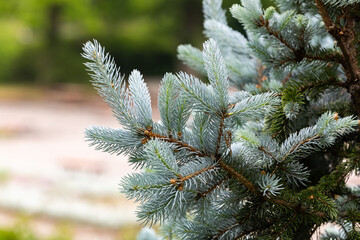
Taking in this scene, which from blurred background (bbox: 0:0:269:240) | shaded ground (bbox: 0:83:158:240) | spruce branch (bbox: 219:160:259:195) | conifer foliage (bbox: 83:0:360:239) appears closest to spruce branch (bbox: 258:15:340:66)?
conifer foliage (bbox: 83:0:360:239)

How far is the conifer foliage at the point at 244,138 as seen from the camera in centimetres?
73

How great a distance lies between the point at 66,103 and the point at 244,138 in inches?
581

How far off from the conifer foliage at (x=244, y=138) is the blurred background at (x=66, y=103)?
3.40m

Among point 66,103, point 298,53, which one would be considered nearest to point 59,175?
point 298,53

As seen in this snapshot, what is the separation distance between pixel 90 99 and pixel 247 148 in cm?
1489

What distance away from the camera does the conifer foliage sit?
28.5 inches

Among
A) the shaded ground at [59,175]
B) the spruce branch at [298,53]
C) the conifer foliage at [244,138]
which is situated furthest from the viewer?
the shaded ground at [59,175]

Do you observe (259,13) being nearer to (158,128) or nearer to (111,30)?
(158,128)

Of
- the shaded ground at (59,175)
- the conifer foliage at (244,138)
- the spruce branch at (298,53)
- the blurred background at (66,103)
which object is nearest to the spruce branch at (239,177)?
the conifer foliage at (244,138)

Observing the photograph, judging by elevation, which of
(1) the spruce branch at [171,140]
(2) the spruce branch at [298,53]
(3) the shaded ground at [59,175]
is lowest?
(1) the spruce branch at [171,140]

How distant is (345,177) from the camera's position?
862 mm

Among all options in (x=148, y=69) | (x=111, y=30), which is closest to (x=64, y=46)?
(x=111, y=30)

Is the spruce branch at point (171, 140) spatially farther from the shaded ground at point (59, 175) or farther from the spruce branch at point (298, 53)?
the shaded ground at point (59, 175)

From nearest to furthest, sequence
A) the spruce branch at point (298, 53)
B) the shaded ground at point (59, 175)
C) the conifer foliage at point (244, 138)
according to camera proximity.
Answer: the conifer foliage at point (244, 138)
the spruce branch at point (298, 53)
the shaded ground at point (59, 175)
